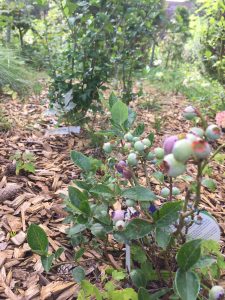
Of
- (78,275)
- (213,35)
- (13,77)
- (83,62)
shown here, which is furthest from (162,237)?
(213,35)

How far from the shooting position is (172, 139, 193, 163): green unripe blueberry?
23.9 inches

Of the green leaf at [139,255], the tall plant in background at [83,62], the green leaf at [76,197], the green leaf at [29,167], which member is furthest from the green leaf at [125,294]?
the tall plant in background at [83,62]

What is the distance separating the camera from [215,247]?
1038 mm

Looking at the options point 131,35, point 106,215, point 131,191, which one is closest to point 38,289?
point 106,215

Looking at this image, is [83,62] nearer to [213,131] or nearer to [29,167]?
[29,167]

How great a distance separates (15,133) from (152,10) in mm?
1434

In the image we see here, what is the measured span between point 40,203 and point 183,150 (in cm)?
106

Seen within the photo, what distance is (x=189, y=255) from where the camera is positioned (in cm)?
75

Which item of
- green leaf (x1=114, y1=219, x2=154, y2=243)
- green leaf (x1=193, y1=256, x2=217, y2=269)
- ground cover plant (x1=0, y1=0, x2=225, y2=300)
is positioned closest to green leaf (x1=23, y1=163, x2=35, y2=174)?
ground cover plant (x1=0, y1=0, x2=225, y2=300)

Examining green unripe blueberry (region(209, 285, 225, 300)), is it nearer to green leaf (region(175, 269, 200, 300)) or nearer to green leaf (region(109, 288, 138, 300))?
green leaf (region(175, 269, 200, 300))

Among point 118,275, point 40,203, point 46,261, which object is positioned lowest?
point 40,203

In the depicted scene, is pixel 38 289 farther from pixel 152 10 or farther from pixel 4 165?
pixel 152 10

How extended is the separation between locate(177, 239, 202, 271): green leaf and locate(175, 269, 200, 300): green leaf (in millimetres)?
14

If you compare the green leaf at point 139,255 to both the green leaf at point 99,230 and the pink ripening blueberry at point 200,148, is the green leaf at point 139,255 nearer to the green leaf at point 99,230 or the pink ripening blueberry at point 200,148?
the green leaf at point 99,230
